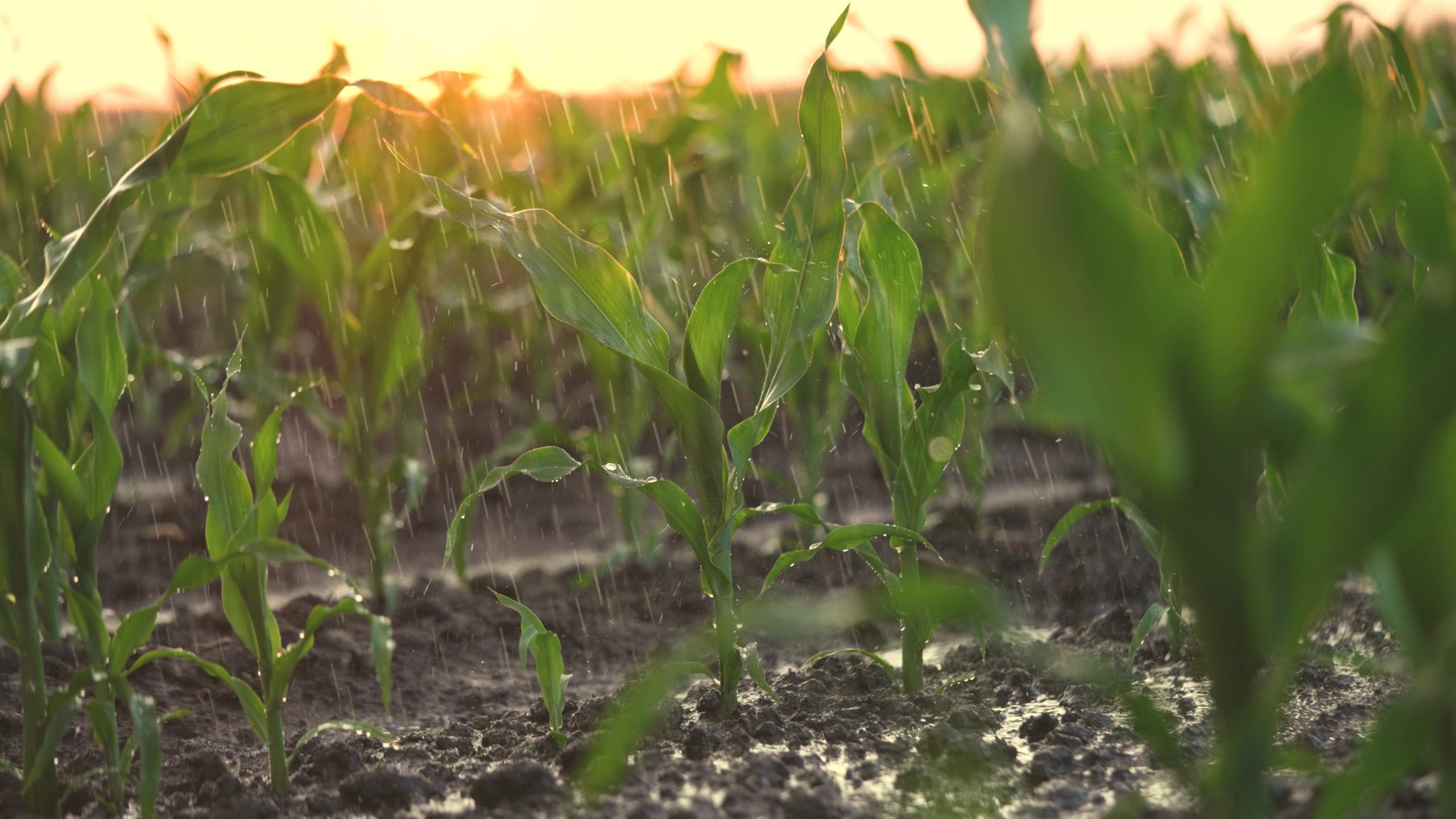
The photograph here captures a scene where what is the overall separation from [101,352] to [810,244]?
0.78 meters

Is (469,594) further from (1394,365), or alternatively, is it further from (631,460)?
(1394,365)

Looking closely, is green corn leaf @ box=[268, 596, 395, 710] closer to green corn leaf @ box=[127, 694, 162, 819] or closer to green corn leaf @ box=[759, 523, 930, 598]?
green corn leaf @ box=[127, 694, 162, 819]

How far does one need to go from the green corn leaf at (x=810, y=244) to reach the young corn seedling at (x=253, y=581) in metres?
0.54

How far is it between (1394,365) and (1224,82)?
3.41 meters

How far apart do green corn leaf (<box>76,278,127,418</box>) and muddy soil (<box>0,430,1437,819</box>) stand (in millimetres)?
416

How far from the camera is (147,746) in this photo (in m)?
1.06

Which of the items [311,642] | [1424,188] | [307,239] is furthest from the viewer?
[307,239]

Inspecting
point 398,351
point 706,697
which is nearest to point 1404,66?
point 706,697

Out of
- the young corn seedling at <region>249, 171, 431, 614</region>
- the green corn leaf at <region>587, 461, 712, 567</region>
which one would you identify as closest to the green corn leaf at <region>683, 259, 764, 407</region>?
the green corn leaf at <region>587, 461, 712, 567</region>

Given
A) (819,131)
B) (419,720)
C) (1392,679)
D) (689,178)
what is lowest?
(1392,679)

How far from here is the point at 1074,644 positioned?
181cm

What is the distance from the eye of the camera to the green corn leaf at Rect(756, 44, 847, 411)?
115cm

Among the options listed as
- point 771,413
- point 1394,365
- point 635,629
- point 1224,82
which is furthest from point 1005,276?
point 1224,82

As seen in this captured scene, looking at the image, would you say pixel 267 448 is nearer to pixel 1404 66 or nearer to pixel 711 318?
pixel 711 318
